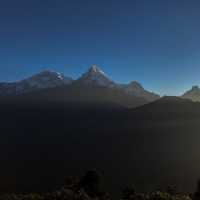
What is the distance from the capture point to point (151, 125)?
357 ft

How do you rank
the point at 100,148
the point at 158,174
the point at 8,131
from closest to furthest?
1. the point at 158,174
2. the point at 100,148
3. the point at 8,131

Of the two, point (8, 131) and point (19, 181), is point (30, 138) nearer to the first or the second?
point (8, 131)

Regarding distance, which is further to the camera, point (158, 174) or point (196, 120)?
point (196, 120)

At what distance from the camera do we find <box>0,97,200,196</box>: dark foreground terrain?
49.6 meters

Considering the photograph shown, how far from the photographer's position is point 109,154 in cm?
7044

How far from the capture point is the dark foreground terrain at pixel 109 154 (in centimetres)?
4956

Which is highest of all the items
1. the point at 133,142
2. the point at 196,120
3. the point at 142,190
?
the point at 196,120

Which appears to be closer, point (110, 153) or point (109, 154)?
point (109, 154)

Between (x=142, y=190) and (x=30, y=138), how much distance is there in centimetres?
5596

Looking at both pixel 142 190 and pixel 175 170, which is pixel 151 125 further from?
pixel 142 190

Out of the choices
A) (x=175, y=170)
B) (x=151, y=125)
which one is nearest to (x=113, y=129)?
(x=151, y=125)

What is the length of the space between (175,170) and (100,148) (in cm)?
2478

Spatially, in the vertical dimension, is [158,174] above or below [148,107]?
below

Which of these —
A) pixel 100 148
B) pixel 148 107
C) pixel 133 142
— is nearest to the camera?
pixel 100 148
